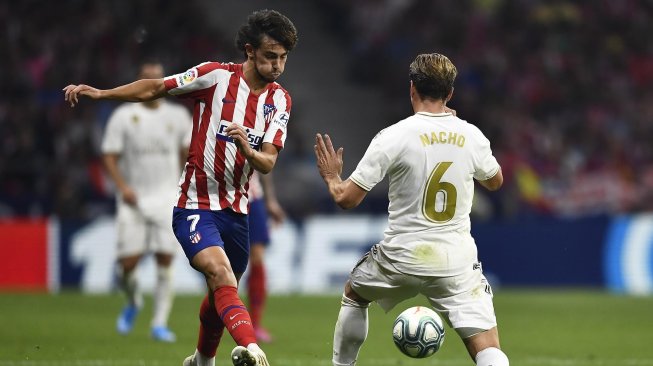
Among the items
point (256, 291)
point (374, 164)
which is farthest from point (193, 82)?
point (256, 291)

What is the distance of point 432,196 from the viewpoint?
21.0 feet

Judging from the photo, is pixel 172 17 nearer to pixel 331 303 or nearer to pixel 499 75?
pixel 499 75

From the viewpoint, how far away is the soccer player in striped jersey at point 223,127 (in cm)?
700

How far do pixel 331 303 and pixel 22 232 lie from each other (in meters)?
4.98

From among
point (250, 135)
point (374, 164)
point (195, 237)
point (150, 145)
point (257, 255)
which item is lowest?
point (257, 255)

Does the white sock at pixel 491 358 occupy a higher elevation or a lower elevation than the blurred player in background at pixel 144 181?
lower

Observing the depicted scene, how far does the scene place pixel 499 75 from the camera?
2347cm

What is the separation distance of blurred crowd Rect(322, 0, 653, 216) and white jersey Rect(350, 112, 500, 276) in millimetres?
13396

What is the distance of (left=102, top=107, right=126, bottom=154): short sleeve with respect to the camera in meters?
11.4

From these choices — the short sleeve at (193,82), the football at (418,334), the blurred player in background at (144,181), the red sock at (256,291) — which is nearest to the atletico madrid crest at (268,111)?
the short sleeve at (193,82)

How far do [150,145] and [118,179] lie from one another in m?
0.49

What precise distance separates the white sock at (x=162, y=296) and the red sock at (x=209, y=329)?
11.6ft

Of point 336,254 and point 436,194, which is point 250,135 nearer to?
point 436,194

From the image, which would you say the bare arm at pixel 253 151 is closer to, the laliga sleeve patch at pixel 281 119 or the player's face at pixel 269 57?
the laliga sleeve patch at pixel 281 119
